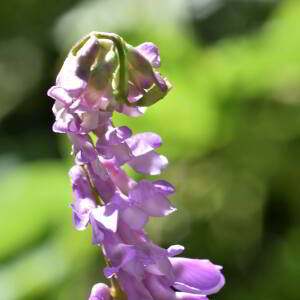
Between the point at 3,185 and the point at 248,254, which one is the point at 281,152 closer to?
the point at 248,254

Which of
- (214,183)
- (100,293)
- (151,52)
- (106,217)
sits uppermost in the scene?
(151,52)

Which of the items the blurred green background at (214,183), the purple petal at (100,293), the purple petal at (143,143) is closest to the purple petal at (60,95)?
the purple petal at (143,143)

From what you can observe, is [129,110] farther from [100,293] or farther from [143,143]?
[100,293]

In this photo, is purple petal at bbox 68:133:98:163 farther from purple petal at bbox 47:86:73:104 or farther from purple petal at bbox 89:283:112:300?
purple petal at bbox 89:283:112:300

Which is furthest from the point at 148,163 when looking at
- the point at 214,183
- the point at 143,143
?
the point at 214,183

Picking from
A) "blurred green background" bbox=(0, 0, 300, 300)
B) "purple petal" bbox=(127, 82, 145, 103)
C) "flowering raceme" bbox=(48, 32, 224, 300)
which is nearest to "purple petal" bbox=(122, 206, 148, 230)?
"flowering raceme" bbox=(48, 32, 224, 300)

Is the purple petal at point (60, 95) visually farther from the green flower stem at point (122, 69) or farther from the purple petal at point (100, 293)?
the purple petal at point (100, 293)

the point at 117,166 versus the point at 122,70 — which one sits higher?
the point at 122,70

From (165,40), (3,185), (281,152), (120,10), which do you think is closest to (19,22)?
(120,10)
